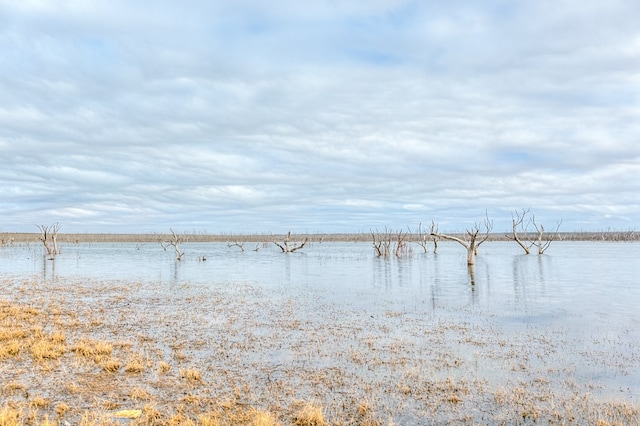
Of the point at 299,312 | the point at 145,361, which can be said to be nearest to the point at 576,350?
the point at 299,312

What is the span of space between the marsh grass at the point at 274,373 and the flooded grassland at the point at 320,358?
43 millimetres

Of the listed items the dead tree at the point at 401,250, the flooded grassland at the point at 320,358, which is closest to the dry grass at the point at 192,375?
the flooded grassland at the point at 320,358

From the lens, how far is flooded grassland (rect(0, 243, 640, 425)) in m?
7.80

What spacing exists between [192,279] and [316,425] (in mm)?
24900

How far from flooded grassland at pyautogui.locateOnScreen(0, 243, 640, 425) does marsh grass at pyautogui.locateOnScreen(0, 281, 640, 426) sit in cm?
4

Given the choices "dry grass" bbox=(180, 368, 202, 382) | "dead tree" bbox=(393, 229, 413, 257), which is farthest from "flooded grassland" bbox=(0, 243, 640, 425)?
"dead tree" bbox=(393, 229, 413, 257)

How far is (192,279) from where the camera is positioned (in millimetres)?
30750

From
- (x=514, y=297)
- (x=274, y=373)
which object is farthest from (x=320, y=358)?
(x=514, y=297)

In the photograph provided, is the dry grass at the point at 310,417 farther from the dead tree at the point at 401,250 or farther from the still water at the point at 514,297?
the dead tree at the point at 401,250

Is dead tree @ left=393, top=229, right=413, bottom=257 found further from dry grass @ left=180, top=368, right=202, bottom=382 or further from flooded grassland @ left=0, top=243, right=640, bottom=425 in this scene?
dry grass @ left=180, top=368, right=202, bottom=382

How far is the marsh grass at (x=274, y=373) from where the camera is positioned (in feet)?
25.0

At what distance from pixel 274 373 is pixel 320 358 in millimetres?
1521

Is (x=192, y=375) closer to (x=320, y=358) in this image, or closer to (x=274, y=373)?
(x=274, y=373)

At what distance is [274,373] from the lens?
9969mm
